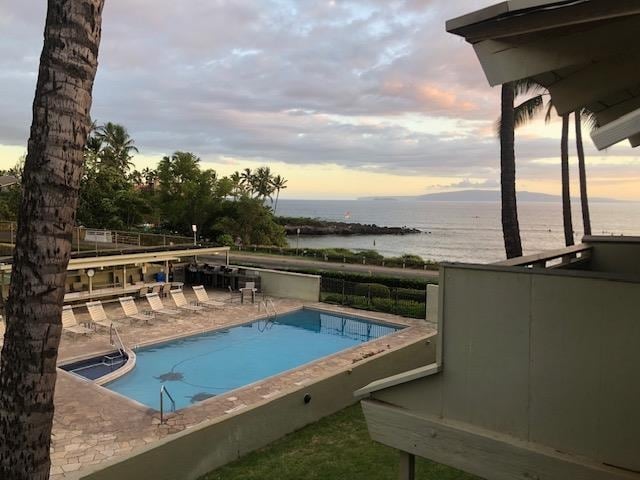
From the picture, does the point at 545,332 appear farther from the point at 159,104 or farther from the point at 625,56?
the point at 159,104

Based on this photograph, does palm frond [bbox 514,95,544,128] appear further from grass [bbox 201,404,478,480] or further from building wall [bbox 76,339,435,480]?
grass [bbox 201,404,478,480]

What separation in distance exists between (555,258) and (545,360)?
2.39 meters

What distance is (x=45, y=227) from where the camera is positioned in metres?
2.84

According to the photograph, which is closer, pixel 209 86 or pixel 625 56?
pixel 625 56

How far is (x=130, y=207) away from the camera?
3744 centimetres

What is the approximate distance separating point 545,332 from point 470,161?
82.0 meters

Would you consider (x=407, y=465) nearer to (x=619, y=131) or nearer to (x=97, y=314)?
(x=619, y=131)

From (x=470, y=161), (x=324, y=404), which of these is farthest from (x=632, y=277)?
(x=470, y=161)

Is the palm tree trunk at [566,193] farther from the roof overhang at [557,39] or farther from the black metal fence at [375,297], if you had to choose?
the roof overhang at [557,39]

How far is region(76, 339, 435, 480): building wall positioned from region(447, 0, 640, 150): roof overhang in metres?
5.92

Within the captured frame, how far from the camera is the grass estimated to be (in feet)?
21.5

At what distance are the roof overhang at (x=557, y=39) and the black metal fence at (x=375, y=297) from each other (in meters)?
13.8

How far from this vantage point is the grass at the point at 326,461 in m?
6.56

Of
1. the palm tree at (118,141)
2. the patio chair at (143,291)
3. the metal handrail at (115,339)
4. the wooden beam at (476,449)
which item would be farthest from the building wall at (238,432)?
the palm tree at (118,141)
